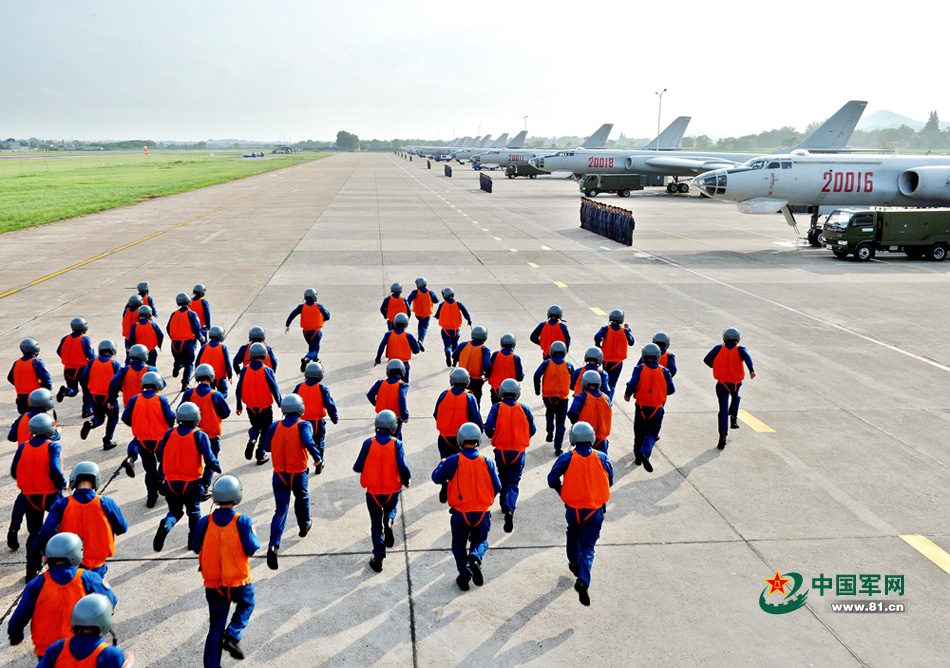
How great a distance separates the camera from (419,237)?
33250mm

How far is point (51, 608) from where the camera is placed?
16.5 feet

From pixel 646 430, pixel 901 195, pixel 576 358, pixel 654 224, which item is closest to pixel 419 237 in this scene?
pixel 654 224

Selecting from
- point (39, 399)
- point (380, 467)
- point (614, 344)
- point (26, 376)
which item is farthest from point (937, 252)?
point (39, 399)

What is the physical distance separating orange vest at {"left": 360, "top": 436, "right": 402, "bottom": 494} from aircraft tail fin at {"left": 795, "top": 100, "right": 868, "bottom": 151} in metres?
51.6

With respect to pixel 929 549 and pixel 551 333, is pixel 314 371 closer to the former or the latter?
pixel 551 333

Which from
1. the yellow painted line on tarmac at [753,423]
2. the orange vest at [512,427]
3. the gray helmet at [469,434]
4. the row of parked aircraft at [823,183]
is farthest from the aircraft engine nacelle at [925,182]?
the gray helmet at [469,434]

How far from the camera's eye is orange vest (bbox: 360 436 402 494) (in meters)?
7.07

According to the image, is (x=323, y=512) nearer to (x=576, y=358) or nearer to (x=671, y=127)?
(x=576, y=358)

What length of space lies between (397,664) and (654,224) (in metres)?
36.2

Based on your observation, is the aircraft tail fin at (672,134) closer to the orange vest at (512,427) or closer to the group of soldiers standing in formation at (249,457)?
the group of soldiers standing in formation at (249,457)

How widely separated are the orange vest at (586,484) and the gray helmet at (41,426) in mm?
5155

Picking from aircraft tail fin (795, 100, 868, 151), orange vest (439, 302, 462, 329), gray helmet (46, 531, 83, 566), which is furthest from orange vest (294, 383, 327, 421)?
aircraft tail fin (795, 100, 868, 151)

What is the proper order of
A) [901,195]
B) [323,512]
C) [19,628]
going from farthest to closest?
[901,195] < [323,512] < [19,628]

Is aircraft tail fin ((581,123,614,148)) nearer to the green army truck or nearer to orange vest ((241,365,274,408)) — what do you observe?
the green army truck
